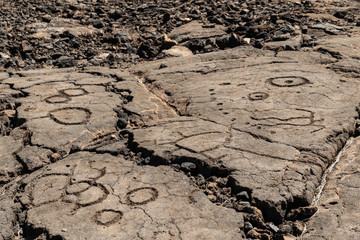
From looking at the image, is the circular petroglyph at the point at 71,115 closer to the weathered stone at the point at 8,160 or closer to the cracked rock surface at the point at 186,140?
the cracked rock surface at the point at 186,140

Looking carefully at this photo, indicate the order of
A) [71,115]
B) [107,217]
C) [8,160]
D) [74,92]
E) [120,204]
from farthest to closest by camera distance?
1. [74,92]
2. [71,115]
3. [8,160]
4. [120,204]
5. [107,217]

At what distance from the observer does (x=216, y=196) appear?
9.58ft

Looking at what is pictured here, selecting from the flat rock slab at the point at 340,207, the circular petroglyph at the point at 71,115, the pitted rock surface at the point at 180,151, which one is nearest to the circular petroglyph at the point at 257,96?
the pitted rock surface at the point at 180,151

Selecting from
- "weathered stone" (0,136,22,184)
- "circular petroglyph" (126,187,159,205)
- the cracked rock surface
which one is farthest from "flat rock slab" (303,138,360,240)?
"weathered stone" (0,136,22,184)

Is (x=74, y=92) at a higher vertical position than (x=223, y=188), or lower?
higher

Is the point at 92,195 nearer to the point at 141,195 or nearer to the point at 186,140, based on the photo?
the point at 141,195

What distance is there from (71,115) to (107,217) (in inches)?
62.2

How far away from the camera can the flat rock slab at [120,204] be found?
2572 mm

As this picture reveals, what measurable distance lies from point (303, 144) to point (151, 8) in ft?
17.7

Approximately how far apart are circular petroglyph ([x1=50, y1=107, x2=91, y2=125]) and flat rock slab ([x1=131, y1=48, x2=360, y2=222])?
0.50m

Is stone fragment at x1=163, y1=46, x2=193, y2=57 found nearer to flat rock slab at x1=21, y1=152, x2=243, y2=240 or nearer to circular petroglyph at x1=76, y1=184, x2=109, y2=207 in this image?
flat rock slab at x1=21, y1=152, x2=243, y2=240

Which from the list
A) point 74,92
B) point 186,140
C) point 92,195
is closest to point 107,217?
point 92,195

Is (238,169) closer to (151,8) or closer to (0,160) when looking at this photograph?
(0,160)

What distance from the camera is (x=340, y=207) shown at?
9.04ft
